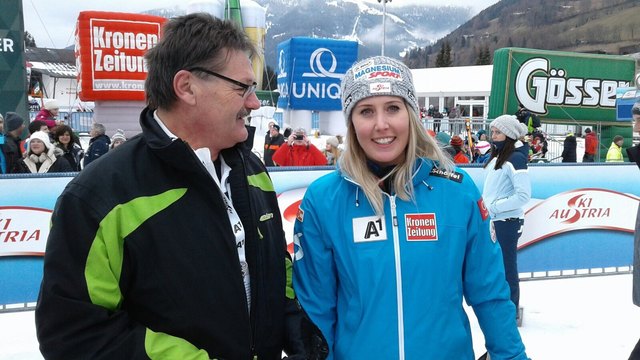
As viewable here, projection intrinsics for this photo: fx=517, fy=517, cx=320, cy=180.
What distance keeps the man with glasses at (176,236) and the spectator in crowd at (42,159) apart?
517cm

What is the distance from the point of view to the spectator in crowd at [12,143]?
6.28 m

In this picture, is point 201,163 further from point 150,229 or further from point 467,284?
point 467,284

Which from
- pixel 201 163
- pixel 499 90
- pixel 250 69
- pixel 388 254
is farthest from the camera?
pixel 499 90

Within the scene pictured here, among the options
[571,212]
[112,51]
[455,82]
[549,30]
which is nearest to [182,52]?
[571,212]

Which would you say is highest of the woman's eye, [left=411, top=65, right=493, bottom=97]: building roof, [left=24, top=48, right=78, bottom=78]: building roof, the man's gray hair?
[left=24, top=48, right=78, bottom=78]: building roof

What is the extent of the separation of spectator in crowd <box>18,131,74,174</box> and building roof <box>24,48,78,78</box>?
147ft

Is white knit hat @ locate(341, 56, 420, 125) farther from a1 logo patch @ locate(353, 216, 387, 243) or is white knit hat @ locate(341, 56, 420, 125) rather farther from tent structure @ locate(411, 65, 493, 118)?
tent structure @ locate(411, 65, 493, 118)

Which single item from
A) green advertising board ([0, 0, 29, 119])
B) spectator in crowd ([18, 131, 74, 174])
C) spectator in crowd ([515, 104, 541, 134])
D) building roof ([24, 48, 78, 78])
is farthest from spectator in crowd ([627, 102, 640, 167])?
building roof ([24, 48, 78, 78])

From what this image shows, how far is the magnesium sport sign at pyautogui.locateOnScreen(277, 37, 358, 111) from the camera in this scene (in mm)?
18484

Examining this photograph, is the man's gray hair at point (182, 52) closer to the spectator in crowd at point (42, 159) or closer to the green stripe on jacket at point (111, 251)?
the green stripe on jacket at point (111, 251)

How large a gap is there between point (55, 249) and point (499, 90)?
1440 cm

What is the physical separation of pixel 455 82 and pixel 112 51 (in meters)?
27.5

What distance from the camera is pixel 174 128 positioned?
159 cm

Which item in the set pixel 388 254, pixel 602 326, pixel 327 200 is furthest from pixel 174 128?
pixel 602 326
